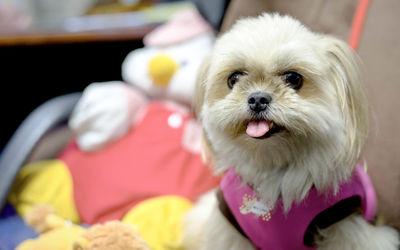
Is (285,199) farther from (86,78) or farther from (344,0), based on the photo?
(86,78)

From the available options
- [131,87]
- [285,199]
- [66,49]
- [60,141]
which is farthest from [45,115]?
[285,199]

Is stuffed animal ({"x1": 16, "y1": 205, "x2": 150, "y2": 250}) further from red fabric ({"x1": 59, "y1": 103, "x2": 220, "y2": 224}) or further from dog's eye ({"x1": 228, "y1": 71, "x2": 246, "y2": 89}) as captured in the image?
dog's eye ({"x1": 228, "y1": 71, "x2": 246, "y2": 89})

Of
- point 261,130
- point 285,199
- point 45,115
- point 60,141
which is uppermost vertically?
point 261,130

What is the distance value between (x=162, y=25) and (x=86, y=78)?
0.49 metres

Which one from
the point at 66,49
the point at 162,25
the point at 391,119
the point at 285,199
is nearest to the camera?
the point at 285,199

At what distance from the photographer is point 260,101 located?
79 centimetres

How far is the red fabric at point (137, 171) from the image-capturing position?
1.35 m

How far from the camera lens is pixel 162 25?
5.81ft

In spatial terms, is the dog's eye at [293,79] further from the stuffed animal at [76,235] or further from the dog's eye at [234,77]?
the stuffed animal at [76,235]

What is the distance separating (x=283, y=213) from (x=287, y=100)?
0.25m

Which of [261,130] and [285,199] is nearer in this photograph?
[261,130]

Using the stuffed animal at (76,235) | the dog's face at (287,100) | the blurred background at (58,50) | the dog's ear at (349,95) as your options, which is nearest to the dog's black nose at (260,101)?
the dog's face at (287,100)

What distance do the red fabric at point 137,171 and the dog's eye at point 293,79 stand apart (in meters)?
0.64

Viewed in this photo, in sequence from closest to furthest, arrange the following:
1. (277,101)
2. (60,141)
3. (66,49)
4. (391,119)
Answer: (277,101), (391,119), (60,141), (66,49)
